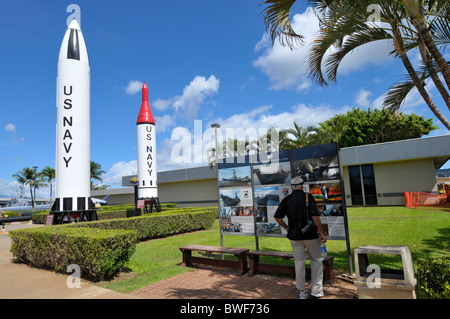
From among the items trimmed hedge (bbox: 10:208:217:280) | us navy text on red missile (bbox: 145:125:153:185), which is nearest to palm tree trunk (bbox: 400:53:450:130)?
trimmed hedge (bbox: 10:208:217:280)

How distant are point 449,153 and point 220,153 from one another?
2008cm

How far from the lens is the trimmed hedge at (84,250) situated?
6133 mm

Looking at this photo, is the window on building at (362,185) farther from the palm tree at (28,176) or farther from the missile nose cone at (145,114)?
the palm tree at (28,176)

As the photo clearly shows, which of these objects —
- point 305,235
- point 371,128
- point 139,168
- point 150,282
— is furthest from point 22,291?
point 371,128

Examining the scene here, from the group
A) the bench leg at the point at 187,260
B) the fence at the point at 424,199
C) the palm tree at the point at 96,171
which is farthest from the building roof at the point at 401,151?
the palm tree at the point at 96,171

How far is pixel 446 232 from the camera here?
31.8 feet

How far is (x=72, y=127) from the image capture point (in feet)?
39.6

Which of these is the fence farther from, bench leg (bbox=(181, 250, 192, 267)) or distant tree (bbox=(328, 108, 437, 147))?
bench leg (bbox=(181, 250, 192, 267))

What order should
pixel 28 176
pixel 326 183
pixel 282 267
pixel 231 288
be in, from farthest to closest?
pixel 28 176, pixel 326 183, pixel 282 267, pixel 231 288

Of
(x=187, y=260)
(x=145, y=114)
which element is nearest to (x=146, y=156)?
(x=145, y=114)

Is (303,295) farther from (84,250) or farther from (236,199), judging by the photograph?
(84,250)
